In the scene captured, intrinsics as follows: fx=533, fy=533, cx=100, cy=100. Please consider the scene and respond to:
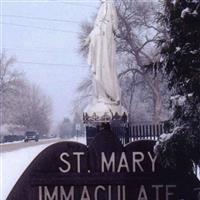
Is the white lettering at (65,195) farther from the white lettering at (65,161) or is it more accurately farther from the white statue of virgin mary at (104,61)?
the white statue of virgin mary at (104,61)

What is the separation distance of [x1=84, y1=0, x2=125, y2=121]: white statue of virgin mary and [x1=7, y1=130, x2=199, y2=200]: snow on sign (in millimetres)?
334

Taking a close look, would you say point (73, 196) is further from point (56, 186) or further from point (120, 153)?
point (120, 153)

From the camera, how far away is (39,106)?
313 ft

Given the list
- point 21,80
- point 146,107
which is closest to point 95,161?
point 146,107

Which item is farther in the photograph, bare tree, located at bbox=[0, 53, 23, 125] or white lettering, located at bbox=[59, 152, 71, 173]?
bare tree, located at bbox=[0, 53, 23, 125]

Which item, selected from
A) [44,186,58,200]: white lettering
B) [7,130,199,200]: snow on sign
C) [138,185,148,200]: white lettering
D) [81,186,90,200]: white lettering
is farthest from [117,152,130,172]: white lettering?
[44,186,58,200]: white lettering

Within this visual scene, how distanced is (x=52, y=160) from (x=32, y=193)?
469 millimetres

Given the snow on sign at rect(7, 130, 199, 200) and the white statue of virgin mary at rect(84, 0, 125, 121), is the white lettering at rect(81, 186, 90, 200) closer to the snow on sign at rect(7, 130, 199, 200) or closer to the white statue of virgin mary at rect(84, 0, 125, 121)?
the snow on sign at rect(7, 130, 199, 200)

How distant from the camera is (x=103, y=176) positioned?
640cm

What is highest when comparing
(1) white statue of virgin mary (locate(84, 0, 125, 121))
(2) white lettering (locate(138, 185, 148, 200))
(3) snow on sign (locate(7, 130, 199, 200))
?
(1) white statue of virgin mary (locate(84, 0, 125, 121))

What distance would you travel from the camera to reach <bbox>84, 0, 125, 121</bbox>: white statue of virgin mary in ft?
21.3

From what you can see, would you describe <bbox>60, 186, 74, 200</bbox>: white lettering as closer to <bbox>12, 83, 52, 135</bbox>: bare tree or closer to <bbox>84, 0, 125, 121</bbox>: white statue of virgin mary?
<bbox>84, 0, 125, 121</bbox>: white statue of virgin mary

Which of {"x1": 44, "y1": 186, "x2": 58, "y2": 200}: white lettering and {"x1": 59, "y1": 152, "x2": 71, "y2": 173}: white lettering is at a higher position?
{"x1": 59, "y1": 152, "x2": 71, "y2": 173}: white lettering

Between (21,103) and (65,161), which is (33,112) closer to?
(21,103)
